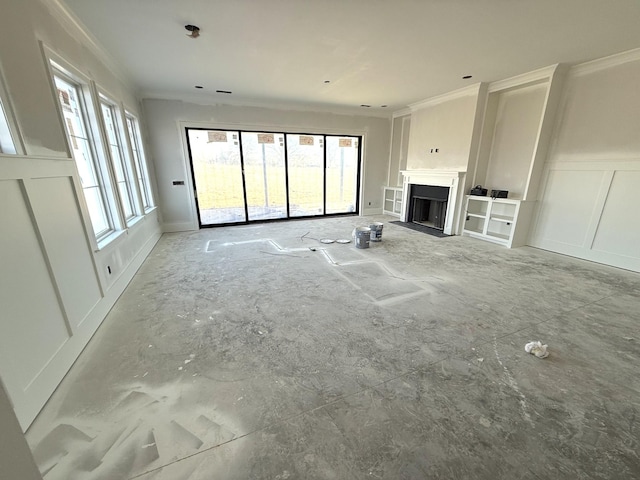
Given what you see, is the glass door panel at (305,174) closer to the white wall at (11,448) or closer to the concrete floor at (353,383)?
the concrete floor at (353,383)

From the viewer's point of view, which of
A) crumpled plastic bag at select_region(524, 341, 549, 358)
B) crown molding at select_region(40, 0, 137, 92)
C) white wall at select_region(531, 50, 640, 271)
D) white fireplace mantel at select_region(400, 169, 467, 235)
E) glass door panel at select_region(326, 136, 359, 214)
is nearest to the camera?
crumpled plastic bag at select_region(524, 341, 549, 358)

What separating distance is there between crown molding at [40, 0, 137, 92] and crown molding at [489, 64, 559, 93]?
5681 millimetres

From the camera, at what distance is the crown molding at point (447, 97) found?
14.9 feet

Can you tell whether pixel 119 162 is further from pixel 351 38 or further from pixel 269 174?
→ pixel 351 38

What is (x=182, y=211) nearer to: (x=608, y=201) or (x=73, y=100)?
(x=73, y=100)

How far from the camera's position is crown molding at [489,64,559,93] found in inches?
146

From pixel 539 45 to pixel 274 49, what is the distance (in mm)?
3137

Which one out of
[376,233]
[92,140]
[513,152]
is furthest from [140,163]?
[513,152]

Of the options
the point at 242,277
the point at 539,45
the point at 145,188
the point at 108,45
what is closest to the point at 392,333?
the point at 242,277

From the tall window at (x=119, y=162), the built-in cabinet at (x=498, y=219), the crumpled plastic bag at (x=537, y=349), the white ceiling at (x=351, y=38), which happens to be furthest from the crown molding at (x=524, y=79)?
the tall window at (x=119, y=162)

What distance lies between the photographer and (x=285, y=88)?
461 centimetres

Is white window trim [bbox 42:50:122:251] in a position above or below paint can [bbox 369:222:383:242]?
above

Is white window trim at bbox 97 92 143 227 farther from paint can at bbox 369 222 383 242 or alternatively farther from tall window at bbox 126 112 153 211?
paint can at bbox 369 222 383 242

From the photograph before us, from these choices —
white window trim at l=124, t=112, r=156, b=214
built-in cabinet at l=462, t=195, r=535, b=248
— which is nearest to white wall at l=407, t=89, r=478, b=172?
built-in cabinet at l=462, t=195, r=535, b=248
